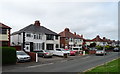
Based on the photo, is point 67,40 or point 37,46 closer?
point 37,46

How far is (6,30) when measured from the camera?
28312mm

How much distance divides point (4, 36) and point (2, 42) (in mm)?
1213

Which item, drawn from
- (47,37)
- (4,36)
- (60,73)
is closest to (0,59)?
(60,73)

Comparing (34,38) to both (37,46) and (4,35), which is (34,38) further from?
(4,35)

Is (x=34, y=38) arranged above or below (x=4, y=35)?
below

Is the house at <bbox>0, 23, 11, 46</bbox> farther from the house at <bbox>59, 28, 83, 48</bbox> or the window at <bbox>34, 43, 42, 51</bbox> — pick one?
the house at <bbox>59, 28, 83, 48</bbox>

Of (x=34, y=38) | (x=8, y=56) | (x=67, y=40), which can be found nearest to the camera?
(x=8, y=56)

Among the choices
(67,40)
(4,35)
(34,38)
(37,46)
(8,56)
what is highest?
(4,35)

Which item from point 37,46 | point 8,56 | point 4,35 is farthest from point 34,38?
point 8,56

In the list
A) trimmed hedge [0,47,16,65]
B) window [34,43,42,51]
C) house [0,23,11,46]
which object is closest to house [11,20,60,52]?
window [34,43,42,51]

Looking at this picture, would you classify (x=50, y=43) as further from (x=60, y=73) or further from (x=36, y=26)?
(x=60, y=73)

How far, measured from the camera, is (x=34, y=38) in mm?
36625

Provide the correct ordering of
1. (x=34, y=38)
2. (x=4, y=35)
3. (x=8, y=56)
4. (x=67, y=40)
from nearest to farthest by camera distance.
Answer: (x=8, y=56) → (x=4, y=35) → (x=34, y=38) → (x=67, y=40)

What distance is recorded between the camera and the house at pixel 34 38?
3491 cm
